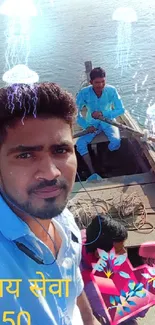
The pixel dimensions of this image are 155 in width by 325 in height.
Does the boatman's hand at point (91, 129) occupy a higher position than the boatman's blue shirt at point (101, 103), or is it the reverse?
the boatman's blue shirt at point (101, 103)

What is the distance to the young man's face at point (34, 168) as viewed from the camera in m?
1.29

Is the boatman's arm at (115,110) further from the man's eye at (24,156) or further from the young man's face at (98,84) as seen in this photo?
the man's eye at (24,156)

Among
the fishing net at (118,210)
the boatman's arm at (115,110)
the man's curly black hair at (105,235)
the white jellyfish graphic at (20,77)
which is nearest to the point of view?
the man's curly black hair at (105,235)

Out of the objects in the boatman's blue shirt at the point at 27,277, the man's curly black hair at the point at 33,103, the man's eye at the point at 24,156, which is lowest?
the boatman's blue shirt at the point at 27,277

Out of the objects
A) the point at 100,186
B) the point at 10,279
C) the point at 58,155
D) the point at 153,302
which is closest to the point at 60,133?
the point at 58,155

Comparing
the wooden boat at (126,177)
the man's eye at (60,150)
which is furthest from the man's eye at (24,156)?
the wooden boat at (126,177)

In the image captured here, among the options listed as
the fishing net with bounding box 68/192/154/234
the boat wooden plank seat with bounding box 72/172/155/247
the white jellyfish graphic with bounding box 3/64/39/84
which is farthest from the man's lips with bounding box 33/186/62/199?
the white jellyfish graphic with bounding box 3/64/39/84

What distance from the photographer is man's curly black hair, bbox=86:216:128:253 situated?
2.71 meters

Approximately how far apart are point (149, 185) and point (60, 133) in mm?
2807

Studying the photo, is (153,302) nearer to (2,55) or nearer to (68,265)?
(68,265)

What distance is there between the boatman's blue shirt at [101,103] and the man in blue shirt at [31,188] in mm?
3514

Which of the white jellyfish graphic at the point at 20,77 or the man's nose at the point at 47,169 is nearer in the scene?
the man's nose at the point at 47,169

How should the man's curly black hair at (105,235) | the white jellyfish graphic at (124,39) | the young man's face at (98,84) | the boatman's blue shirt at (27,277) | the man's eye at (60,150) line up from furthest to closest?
the white jellyfish graphic at (124,39) < the young man's face at (98,84) < the man's curly black hair at (105,235) < the man's eye at (60,150) < the boatman's blue shirt at (27,277)

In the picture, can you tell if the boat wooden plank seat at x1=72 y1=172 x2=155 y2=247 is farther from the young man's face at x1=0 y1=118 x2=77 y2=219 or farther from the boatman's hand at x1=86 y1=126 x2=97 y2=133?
the young man's face at x1=0 y1=118 x2=77 y2=219
